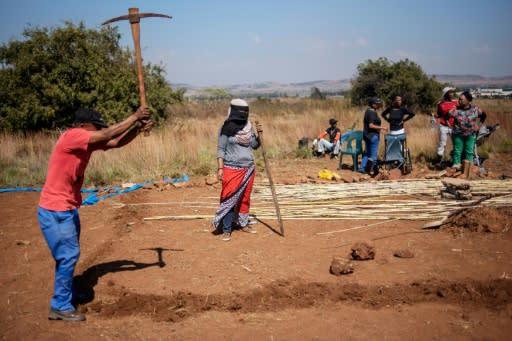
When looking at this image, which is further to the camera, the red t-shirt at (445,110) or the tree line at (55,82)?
the tree line at (55,82)

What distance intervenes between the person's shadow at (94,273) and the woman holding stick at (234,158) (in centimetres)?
91

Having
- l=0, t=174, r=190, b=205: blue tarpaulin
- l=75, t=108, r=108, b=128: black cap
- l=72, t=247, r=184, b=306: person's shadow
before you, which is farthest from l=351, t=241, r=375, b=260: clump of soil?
l=0, t=174, r=190, b=205: blue tarpaulin

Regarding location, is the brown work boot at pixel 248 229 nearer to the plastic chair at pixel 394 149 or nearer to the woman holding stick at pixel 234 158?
the woman holding stick at pixel 234 158

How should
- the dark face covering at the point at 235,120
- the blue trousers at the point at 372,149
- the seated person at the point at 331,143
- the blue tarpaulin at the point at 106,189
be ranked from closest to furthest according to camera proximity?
the dark face covering at the point at 235,120, the blue tarpaulin at the point at 106,189, the blue trousers at the point at 372,149, the seated person at the point at 331,143

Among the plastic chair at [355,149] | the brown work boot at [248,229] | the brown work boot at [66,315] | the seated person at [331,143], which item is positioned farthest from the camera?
the seated person at [331,143]

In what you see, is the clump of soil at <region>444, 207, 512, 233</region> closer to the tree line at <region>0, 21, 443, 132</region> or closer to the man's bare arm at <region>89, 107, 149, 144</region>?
the man's bare arm at <region>89, 107, 149, 144</region>

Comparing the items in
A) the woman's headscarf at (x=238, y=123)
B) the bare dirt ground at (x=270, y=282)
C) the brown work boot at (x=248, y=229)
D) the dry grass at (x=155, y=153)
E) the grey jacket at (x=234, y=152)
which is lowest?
the bare dirt ground at (x=270, y=282)

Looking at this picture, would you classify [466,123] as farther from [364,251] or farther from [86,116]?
[86,116]

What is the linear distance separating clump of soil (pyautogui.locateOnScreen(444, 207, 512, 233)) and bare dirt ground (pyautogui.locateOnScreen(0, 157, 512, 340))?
16mm

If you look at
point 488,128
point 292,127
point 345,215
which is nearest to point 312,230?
point 345,215

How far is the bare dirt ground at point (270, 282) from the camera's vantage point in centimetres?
323

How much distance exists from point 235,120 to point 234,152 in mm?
380

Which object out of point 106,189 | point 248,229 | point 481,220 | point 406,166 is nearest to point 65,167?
point 248,229

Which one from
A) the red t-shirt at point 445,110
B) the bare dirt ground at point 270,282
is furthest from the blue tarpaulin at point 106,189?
the red t-shirt at point 445,110
